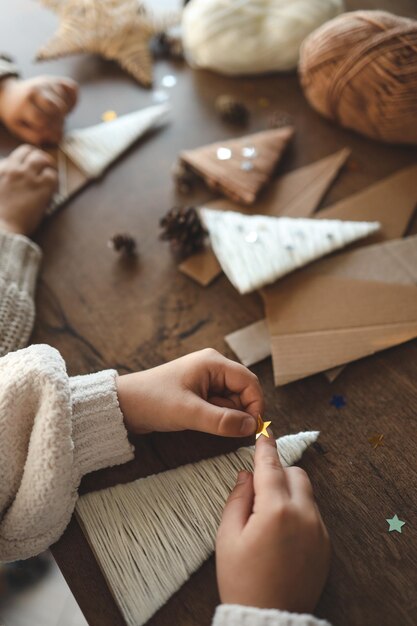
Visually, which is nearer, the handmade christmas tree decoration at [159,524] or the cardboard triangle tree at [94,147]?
the handmade christmas tree decoration at [159,524]

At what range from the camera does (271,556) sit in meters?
0.51

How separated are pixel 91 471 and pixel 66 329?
8.4 inches

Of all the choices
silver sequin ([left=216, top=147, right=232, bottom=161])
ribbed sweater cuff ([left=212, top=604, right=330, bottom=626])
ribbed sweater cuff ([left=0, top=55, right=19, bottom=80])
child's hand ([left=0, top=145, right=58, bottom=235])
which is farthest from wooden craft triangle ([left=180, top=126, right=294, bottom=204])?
ribbed sweater cuff ([left=212, top=604, right=330, bottom=626])

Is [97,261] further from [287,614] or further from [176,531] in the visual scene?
[287,614]

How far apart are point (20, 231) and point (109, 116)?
1.00 feet

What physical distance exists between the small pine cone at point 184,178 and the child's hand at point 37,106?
0.73ft

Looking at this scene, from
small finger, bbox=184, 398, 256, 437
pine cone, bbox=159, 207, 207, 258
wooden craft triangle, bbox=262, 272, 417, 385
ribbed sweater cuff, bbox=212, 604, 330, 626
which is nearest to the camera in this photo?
ribbed sweater cuff, bbox=212, 604, 330, 626

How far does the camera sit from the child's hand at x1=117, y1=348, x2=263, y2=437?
60cm

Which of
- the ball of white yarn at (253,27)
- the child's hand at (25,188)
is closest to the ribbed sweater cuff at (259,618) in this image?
the child's hand at (25,188)

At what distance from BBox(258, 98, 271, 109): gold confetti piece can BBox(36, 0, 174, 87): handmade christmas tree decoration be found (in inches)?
8.2

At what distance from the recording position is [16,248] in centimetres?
78

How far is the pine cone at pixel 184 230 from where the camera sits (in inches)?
31.3

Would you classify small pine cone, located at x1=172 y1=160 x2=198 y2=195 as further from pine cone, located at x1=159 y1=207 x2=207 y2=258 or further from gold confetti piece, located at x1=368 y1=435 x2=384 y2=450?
gold confetti piece, located at x1=368 y1=435 x2=384 y2=450

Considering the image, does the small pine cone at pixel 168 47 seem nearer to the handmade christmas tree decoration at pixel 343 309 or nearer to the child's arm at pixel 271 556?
the handmade christmas tree decoration at pixel 343 309
